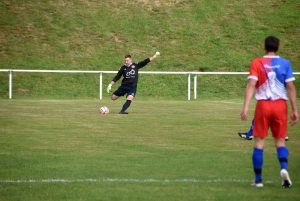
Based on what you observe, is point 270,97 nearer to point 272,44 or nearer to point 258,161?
point 272,44

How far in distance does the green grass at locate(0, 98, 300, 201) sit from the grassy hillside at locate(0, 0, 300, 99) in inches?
600

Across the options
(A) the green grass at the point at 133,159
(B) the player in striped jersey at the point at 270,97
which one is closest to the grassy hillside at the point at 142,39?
(A) the green grass at the point at 133,159

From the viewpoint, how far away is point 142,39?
43375 mm

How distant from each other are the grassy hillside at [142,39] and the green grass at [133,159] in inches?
600

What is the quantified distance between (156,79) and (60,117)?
16218 millimetres

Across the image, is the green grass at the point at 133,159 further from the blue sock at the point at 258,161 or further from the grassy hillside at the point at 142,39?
the grassy hillside at the point at 142,39

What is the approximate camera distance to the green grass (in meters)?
9.16

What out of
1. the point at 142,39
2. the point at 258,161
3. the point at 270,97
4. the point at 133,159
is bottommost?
the point at 133,159

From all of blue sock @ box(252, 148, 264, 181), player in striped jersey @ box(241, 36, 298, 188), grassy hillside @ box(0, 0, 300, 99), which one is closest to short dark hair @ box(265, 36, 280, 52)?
player in striped jersey @ box(241, 36, 298, 188)

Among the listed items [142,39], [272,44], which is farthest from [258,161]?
[142,39]

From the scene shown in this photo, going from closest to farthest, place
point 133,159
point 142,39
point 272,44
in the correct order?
point 272,44, point 133,159, point 142,39

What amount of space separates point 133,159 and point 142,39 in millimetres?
31256

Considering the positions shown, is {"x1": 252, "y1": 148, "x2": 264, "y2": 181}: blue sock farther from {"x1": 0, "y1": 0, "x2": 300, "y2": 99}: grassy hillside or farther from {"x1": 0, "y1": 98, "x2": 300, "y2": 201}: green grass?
{"x1": 0, "y1": 0, "x2": 300, "y2": 99}: grassy hillside

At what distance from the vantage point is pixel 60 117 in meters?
22.4
